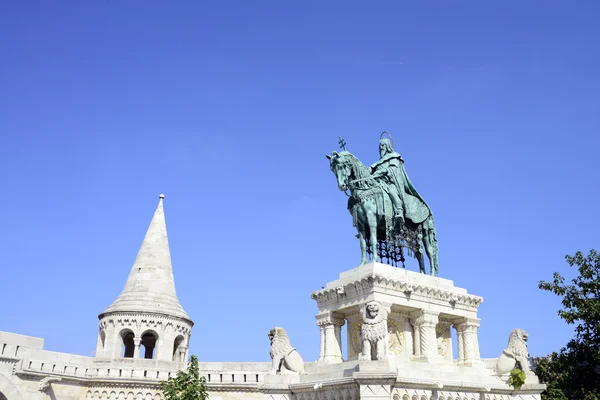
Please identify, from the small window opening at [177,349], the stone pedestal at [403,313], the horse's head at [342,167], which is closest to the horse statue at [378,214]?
the horse's head at [342,167]

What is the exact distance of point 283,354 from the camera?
1505 cm

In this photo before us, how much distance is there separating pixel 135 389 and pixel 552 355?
2030 centimetres

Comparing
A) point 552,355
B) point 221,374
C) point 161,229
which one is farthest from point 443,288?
point 161,229

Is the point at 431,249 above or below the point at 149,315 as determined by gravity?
below

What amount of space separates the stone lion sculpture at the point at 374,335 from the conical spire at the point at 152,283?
81.1 feet

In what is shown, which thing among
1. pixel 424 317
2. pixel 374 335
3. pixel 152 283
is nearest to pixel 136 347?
pixel 152 283

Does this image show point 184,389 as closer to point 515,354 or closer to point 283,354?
point 283,354

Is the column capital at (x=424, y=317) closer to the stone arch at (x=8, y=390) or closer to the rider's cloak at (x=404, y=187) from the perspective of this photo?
the rider's cloak at (x=404, y=187)

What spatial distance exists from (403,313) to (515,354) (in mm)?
3008

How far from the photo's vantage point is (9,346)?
27594mm

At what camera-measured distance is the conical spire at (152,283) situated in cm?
3531

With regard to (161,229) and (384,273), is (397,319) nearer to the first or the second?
(384,273)

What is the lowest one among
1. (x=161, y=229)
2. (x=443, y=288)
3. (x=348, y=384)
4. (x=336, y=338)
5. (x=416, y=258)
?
(x=348, y=384)

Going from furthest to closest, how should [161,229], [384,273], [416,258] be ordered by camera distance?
[161,229], [416,258], [384,273]
